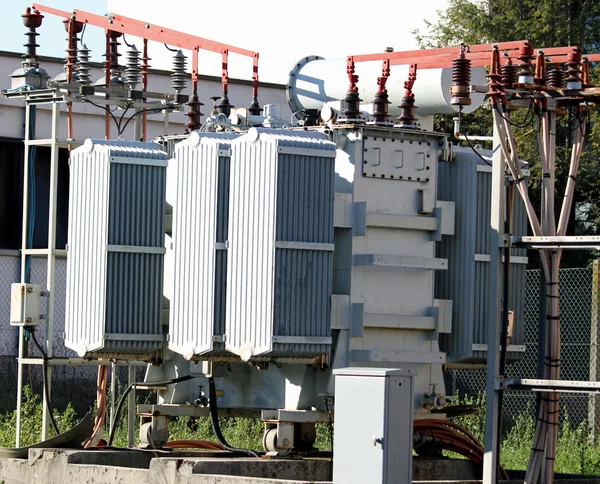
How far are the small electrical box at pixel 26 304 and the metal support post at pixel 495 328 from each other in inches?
187

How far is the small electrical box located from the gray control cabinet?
446 centimetres

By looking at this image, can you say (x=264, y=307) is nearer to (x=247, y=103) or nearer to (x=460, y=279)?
(x=460, y=279)

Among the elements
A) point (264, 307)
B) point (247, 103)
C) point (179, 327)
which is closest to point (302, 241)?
point (264, 307)

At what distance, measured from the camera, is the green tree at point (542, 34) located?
24.1 metres

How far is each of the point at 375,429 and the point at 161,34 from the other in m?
5.97

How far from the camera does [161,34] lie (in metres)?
13.5

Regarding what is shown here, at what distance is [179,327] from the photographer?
36.1 feet

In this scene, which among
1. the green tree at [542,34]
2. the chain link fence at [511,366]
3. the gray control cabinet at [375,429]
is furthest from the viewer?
the green tree at [542,34]

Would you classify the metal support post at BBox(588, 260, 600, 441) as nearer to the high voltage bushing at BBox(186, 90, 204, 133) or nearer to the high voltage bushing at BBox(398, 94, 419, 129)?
the high voltage bushing at BBox(398, 94, 419, 129)

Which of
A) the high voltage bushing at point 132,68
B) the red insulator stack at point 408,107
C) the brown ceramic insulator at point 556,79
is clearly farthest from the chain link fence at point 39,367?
the brown ceramic insulator at point 556,79

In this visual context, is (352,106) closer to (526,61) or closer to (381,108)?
(381,108)

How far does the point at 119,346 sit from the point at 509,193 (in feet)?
11.1

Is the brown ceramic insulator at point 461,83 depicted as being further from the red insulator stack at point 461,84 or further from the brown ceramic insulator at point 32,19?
the brown ceramic insulator at point 32,19

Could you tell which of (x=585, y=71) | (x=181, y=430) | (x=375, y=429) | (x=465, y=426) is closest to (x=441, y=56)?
(x=585, y=71)
